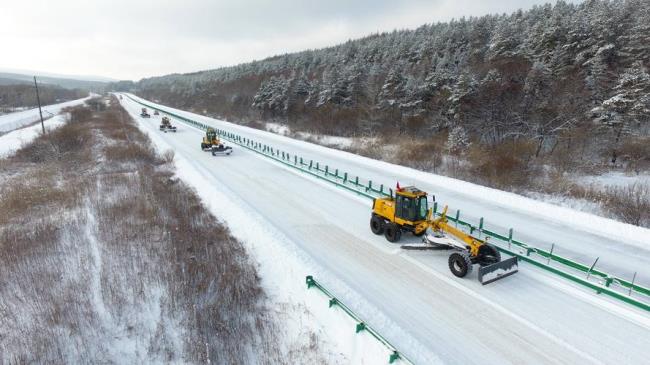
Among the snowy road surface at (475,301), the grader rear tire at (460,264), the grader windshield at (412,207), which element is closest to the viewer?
the snowy road surface at (475,301)

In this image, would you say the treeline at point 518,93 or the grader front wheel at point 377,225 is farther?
the treeline at point 518,93

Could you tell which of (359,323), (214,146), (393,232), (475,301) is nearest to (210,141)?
(214,146)

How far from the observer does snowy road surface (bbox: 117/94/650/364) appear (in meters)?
6.91

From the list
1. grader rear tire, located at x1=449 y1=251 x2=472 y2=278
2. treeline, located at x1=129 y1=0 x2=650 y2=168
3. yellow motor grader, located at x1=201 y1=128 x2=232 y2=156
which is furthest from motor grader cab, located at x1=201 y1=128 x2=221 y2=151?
grader rear tire, located at x1=449 y1=251 x2=472 y2=278

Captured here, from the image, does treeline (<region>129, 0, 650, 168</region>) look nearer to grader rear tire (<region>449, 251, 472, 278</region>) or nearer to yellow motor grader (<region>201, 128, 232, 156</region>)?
yellow motor grader (<region>201, 128, 232, 156</region>)

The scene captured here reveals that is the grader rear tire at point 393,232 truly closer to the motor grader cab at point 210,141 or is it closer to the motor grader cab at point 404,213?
the motor grader cab at point 404,213

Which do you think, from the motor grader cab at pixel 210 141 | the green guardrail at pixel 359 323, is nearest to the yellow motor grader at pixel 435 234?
the green guardrail at pixel 359 323

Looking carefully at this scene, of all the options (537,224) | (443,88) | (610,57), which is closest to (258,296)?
(537,224)

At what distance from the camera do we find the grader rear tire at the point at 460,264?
9.08m

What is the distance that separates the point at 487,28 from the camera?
2377 inches

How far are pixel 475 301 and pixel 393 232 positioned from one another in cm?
352

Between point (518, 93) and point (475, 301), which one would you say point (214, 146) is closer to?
point (475, 301)

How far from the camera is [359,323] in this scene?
7328 millimetres

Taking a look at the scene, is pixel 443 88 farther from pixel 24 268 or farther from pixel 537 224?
Result: pixel 24 268
